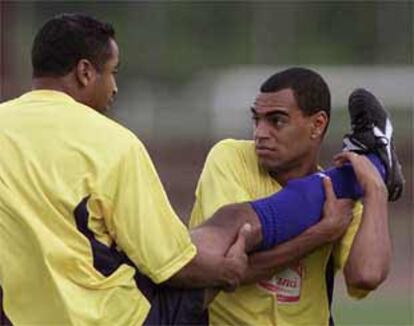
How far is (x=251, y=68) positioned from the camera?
57.6 ft

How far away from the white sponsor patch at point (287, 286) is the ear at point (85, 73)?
80cm

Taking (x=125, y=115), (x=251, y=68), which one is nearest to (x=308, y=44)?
(x=251, y=68)

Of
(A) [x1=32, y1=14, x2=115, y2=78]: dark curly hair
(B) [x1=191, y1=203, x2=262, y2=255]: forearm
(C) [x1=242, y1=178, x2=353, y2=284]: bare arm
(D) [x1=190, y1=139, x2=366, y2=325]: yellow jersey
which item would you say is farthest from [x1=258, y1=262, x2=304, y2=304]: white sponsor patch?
(A) [x1=32, y1=14, x2=115, y2=78]: dark curly hair

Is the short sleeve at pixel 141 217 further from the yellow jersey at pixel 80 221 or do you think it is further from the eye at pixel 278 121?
the eye at pixel 278 121

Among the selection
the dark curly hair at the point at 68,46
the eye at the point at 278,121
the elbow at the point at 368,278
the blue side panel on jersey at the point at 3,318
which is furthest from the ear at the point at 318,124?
the blue side panel on jersey at the point at 3,318

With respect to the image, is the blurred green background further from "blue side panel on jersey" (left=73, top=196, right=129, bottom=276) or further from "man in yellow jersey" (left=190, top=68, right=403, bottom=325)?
"blue side panel on jersey" (left=73, top=196, right=129, bottom=276)

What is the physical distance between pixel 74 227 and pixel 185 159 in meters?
12.5

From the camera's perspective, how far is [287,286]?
4.55m

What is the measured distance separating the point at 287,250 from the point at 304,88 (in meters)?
0.54

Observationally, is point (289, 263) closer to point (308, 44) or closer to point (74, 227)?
point (74, 227)

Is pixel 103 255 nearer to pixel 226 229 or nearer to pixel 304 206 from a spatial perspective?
pixel 226 229

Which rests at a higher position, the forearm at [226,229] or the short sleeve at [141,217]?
the short sleeve at [141,217]

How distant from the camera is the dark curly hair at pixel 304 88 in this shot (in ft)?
15.3

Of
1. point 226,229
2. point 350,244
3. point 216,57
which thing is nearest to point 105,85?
point 226,229
